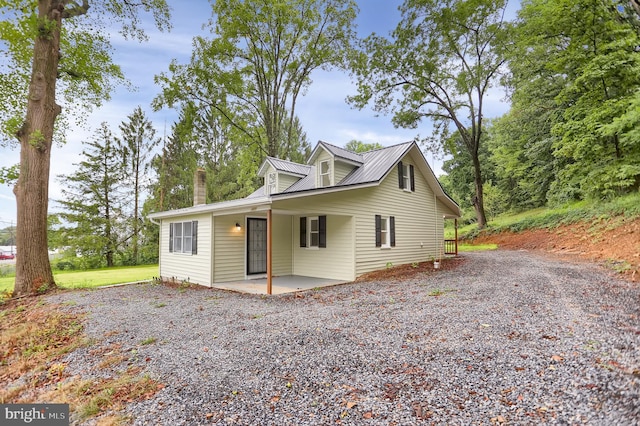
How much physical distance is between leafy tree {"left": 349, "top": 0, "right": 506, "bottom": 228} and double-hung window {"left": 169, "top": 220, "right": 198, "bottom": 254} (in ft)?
48.1

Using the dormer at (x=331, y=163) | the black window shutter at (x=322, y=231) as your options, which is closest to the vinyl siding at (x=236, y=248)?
the black window shutter at (x=322, y=231)

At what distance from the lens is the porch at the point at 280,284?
28.8ft

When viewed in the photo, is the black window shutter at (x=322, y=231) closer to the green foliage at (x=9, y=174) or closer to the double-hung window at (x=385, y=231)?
the double-hung window at (x=385, y=231)

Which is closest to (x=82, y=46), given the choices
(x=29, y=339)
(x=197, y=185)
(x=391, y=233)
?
(x=197, y=185)

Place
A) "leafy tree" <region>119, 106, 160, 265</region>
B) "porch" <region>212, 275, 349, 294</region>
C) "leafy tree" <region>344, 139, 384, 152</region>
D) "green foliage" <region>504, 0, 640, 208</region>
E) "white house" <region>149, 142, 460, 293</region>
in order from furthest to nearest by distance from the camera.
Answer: "leafy tree" <region>344, 139, 384, 152</region>, "leafy tree" <region>119, 106, 160, 265</region>, "green foliage" <region>504, 0, 640, 208</region>, "white house" <region>149, 142, 460, 293</region>, "porch" <region>212, 275, 349, 294</region>

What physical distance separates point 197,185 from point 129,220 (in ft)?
42.5

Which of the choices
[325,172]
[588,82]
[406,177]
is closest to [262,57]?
[325,172]

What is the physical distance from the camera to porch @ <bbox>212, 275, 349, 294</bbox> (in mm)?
8781

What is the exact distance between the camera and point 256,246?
37.0 feet

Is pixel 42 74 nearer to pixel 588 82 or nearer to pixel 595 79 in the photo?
pixel 595 79

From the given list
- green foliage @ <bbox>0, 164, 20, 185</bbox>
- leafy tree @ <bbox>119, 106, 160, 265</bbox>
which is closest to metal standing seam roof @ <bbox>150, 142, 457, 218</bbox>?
green foliage @ <bbox>0, 164, 20, 185</bbox>

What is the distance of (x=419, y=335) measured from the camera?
4.38 m

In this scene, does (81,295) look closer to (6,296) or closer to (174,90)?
(6,296)

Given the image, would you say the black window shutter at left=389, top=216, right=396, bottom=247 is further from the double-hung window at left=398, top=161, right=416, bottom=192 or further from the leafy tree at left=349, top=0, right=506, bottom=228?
the leafy tree at left=349, top=0, right=506, bottom=228
